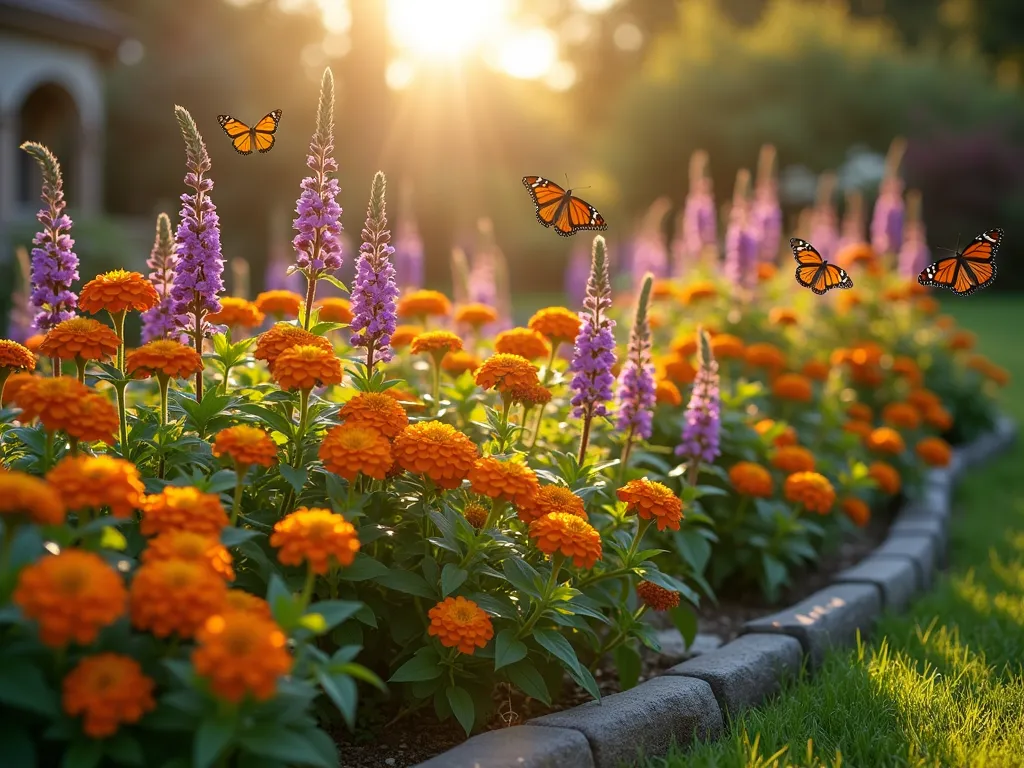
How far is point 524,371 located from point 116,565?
1.16m

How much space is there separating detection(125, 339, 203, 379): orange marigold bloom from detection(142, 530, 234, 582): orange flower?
573 mm

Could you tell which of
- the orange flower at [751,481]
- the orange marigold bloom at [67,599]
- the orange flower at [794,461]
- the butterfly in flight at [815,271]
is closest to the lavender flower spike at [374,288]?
the orange marigold bloom at [67,599]

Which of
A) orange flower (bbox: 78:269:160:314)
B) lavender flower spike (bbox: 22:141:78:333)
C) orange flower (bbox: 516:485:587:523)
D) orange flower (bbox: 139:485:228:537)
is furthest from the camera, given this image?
lavender flower spike (bbox: 22:141:78:333)

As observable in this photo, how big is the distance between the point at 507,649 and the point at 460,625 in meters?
0.17

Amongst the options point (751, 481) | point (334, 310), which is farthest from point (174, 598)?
point (751, 481)

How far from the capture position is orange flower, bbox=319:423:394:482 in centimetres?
214

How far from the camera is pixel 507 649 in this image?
7.80 feet

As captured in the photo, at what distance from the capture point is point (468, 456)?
2.33m

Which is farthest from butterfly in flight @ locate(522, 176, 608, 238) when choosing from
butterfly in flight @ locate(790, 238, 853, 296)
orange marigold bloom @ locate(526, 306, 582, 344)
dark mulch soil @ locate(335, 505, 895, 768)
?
dark mulch soil @ locate(335, 505, 895, 768)

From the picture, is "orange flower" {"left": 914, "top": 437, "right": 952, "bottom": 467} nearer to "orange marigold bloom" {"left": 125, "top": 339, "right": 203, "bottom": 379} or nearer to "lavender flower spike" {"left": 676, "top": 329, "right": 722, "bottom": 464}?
"lavender flower spike" {"left": 676, "top": 329, "right": 722, "bottom": 464}

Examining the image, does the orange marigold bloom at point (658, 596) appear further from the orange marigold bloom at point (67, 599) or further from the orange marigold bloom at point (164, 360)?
the orange marigold bloom at point (67, 599)

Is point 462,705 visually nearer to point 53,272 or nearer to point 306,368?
point 306,368

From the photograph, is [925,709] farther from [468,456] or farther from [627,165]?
[627,165]

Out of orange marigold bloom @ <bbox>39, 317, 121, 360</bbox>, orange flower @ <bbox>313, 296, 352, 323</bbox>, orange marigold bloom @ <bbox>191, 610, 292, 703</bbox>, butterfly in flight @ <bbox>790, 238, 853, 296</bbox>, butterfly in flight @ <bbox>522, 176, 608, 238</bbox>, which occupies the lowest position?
orange marigold bloom @ <bbox>191, 610, 292, 703</bbox>
